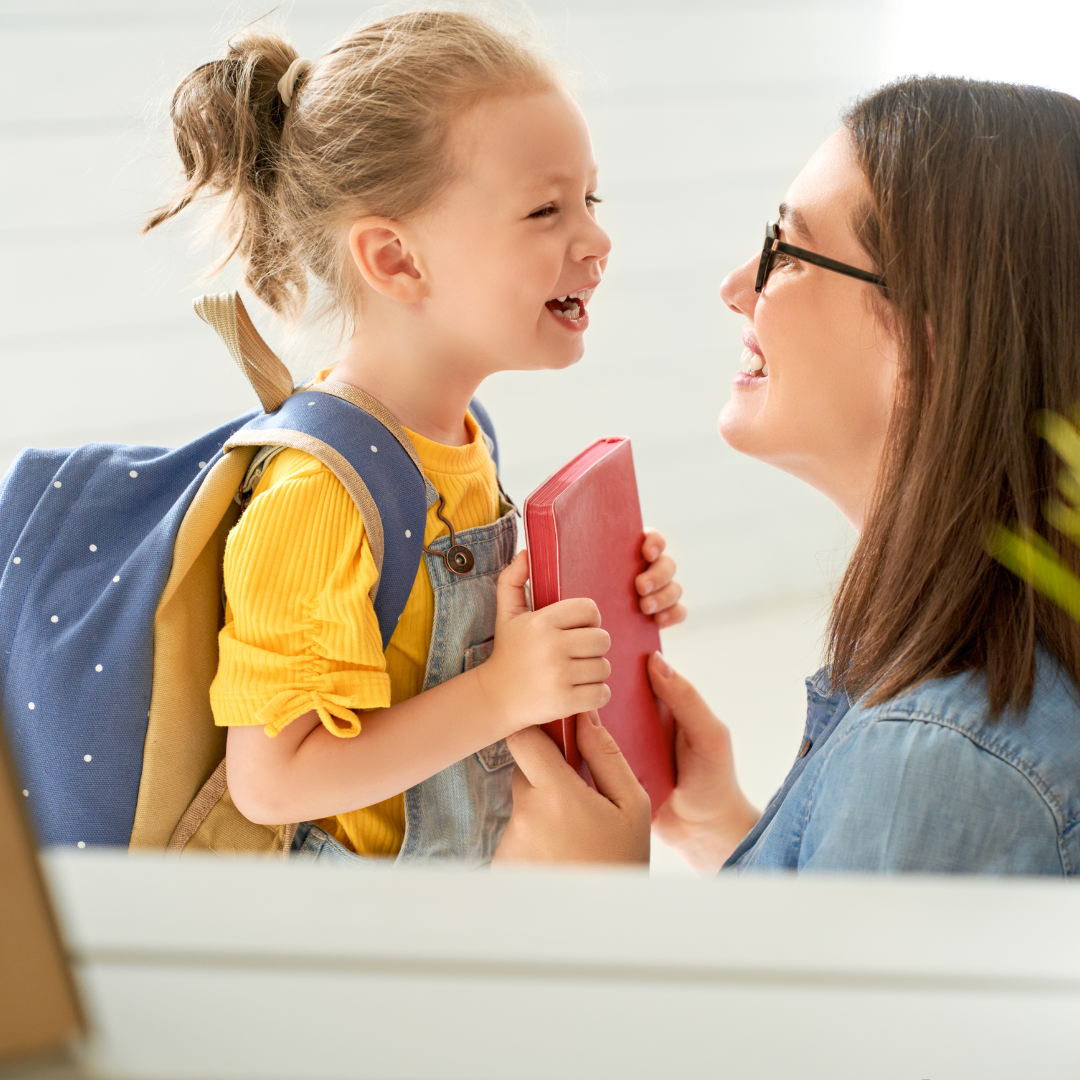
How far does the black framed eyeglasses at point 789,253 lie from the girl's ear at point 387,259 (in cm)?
39

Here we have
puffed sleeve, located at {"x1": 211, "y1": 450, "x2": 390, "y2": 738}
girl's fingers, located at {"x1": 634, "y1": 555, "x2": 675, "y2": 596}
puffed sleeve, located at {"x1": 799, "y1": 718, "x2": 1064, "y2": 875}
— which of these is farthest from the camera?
girl's fingers, located at {"x1": 634, "y1": 555, "x2": 675, "y2": 596}

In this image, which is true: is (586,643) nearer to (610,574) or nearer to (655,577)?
(610,574)

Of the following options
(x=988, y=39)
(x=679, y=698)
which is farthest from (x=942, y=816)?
(x=988, y=39)

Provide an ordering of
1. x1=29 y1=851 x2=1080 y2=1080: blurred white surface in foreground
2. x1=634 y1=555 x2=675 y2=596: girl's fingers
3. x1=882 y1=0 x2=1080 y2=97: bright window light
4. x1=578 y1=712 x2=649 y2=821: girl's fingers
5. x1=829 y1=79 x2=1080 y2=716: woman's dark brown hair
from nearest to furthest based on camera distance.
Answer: x1=29 y1=851 x2=1080 y2=1080: blurred white surface in foreground → x1=829 y1=79 x2=1080 y2=716: woman's dark brown hair → x1=578 y1=712 x2=649 y2=821: girl's fingers → x1=634 y1=555 x2=675 y2=596: girl's fingers → x1=882 y1=0 x2=1080 y2=97: bright window light

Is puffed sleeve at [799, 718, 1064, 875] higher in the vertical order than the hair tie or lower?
lower

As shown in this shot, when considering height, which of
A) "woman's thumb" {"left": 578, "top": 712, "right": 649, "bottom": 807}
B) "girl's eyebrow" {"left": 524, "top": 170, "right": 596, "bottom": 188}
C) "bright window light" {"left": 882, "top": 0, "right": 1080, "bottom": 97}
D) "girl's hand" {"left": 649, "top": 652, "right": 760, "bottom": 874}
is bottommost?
"girl's hand" {"left": 649, "top": 652, "right": 760, "bottom": 874}

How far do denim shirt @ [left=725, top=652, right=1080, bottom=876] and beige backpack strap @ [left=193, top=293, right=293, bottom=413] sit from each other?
0.72m

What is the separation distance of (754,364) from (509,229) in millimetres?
330

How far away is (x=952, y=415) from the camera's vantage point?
87 centimetres

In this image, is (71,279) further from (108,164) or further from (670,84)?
(670,84)

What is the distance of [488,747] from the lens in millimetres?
1117

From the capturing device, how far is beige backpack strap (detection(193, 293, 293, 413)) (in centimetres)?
106

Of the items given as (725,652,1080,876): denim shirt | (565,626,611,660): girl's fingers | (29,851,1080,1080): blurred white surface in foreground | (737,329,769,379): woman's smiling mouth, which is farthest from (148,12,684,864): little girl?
(29,851,1080,1080): blurred white surface in foreground

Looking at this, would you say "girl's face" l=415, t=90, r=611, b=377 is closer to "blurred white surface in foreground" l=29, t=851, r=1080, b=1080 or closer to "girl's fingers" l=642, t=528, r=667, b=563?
"girl's fingers" l=642, t=528, r=667, b=563
